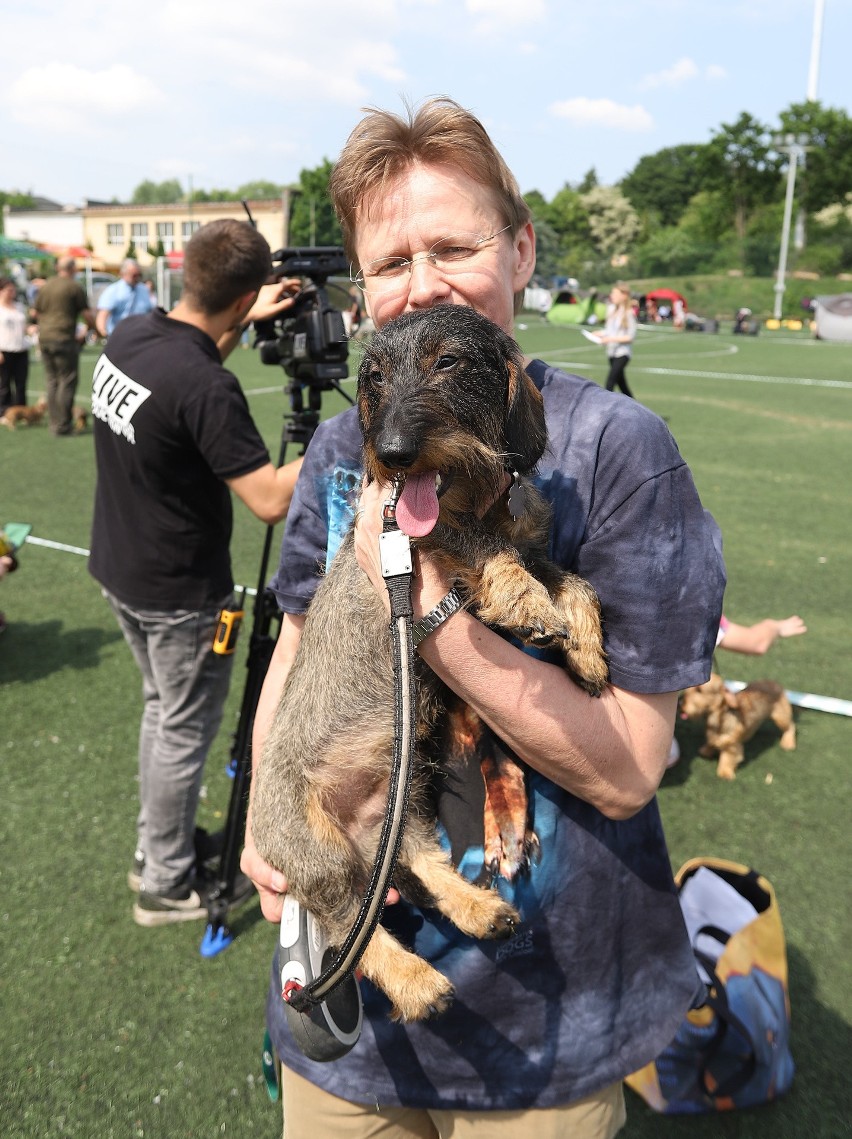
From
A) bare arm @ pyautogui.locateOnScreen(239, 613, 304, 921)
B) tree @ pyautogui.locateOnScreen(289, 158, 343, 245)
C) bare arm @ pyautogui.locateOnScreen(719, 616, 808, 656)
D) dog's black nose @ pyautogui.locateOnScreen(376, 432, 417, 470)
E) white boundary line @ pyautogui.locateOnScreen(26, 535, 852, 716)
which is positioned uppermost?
tree @ pyautogui.locateOnScreen(289, 158, 343, 245)

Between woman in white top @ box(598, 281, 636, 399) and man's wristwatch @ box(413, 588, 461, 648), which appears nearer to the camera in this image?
man's wristwatch @ box(413, 588, 461, 648)

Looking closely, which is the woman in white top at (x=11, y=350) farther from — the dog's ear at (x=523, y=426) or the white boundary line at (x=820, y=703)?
the dog's ear at (x=523, y=426)

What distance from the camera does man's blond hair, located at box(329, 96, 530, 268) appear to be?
6.36 ft

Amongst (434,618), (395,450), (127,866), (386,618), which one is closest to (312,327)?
(386,618)

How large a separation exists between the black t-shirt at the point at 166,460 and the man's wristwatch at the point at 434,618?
270 cm

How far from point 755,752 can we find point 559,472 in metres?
4.73

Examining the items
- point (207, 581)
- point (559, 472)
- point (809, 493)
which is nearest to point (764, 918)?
point (559, 472)

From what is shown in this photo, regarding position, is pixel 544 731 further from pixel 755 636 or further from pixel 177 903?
pixel 755 636

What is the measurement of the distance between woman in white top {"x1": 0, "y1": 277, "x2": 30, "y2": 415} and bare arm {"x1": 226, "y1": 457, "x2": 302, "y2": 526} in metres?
16.1

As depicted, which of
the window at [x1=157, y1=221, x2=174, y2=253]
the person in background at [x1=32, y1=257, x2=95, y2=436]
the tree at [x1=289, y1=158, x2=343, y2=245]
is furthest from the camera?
the window at [x1=157, y1=221, x2=174, y2=253]

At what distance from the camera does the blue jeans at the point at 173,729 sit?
4.43 metres

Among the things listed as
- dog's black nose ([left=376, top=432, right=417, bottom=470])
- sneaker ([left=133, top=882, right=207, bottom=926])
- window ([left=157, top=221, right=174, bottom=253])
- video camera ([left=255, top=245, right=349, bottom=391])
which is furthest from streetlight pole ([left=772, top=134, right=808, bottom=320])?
dog's black nose ([left=376, top=432, right=417, bottom=470])

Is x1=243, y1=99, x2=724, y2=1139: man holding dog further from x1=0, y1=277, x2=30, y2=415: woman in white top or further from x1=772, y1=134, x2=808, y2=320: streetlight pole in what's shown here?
x1=772, y1=134, x2=808, y2=320: streetlight pole

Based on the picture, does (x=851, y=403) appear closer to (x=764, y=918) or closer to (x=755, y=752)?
(x=755, y=752)
